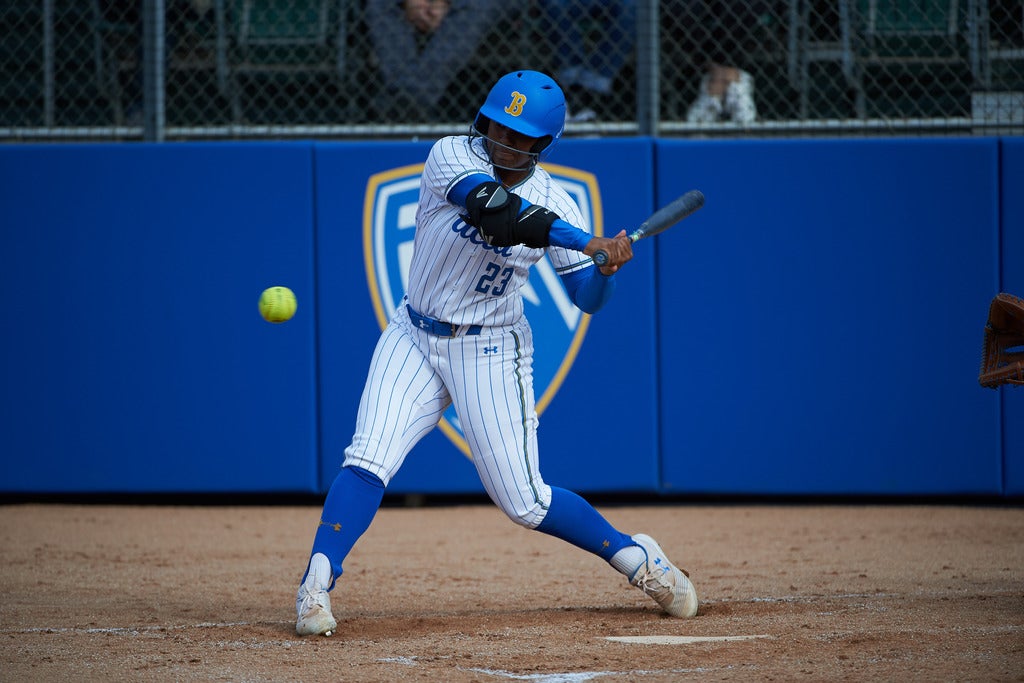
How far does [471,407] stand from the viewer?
338cm

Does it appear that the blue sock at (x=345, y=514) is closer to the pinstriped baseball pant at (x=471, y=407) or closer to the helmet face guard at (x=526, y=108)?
the pinstriped baseball pant at (x=471, y=407)

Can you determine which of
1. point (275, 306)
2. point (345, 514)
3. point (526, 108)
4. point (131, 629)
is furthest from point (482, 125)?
point (131, 629)

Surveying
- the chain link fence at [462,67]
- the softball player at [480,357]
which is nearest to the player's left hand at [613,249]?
the softball player at [480,357]

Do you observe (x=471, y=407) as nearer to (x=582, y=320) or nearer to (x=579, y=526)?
(x=579, y=526)

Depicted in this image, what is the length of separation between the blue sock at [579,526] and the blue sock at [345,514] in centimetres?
51

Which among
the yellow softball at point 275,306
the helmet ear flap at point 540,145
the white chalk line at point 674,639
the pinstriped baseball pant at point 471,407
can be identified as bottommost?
the white chalk line at point 674,639

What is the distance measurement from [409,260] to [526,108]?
2.37 meters

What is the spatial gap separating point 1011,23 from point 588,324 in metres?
2.36

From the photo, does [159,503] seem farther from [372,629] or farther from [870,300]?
[870,300]

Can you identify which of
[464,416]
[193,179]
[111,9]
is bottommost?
[464,416]

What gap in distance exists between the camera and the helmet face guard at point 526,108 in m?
3.21

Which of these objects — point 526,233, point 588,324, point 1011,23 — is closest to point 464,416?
point 526,233

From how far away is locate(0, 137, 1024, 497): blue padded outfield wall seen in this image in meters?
5.46

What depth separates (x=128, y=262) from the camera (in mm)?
5617
